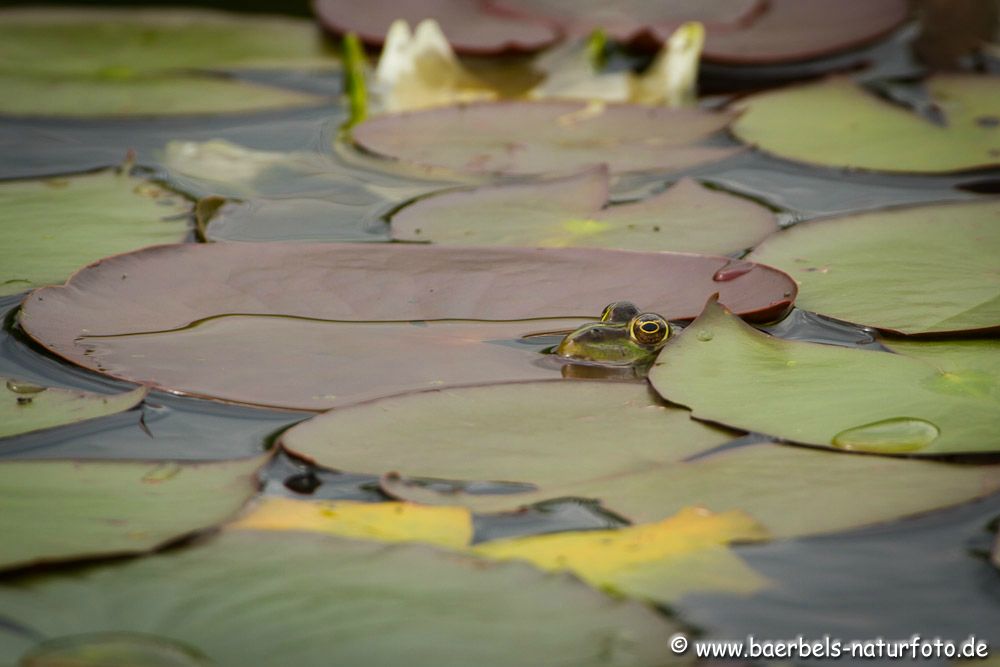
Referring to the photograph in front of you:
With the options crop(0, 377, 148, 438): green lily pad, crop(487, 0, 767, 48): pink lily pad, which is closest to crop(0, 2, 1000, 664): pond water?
crop(0, 377, 148, 438): green lily pad

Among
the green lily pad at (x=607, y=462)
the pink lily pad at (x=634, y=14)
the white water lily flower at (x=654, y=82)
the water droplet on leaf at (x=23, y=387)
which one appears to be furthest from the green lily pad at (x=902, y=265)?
the pink lily pad at (x=634, y=14)

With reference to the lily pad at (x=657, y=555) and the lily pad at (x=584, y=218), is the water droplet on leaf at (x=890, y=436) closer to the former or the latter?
the lily pad at (x=657, y=555)

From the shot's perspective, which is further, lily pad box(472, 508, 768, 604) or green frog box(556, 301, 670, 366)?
green frog box(556, 301, 670, 366)

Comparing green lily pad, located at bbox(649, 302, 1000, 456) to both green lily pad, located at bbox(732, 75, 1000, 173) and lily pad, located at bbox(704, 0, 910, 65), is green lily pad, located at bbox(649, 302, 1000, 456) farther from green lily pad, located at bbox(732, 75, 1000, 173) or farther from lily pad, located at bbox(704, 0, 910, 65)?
lily pad, located at bbox(704, 0, 910, 65)

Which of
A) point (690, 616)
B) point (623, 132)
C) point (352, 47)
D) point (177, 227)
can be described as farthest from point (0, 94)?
point (690, 616)

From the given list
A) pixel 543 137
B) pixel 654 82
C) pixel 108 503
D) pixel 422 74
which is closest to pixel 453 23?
pixel 422 74
